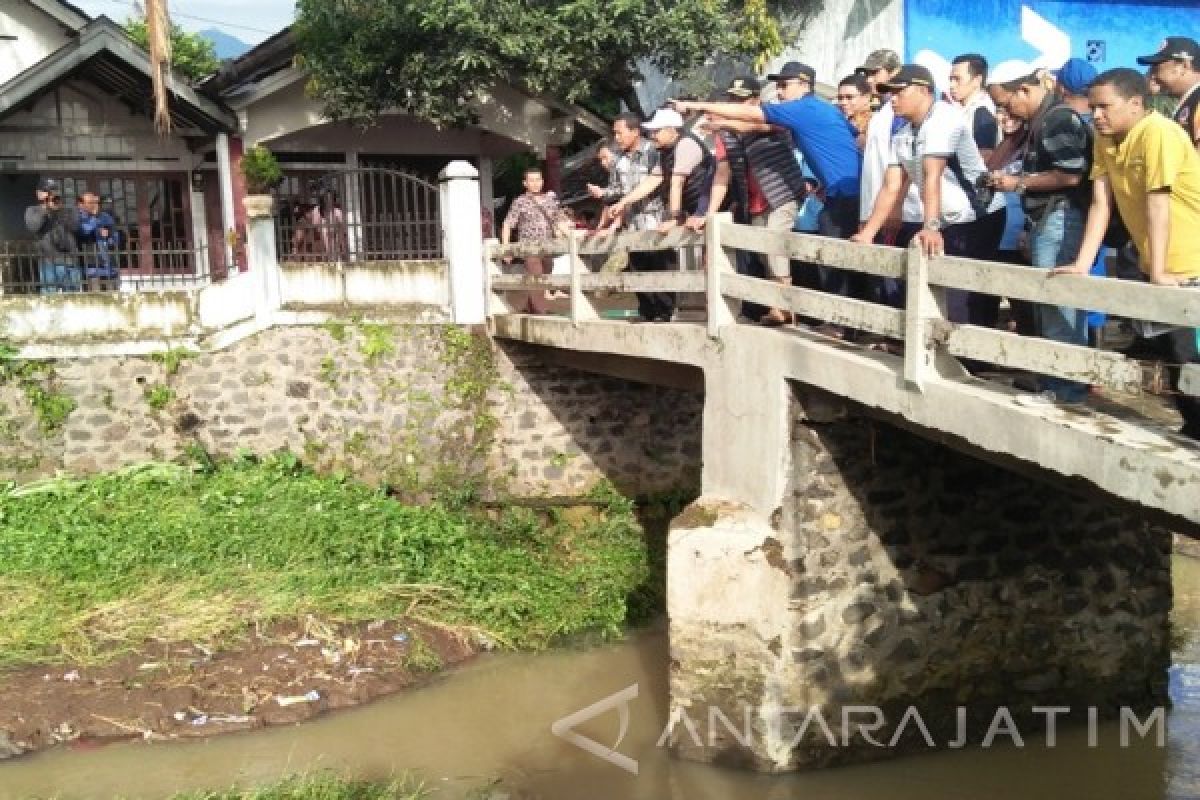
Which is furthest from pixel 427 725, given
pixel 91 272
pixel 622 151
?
pixel 91 272

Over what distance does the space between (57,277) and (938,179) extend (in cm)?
953

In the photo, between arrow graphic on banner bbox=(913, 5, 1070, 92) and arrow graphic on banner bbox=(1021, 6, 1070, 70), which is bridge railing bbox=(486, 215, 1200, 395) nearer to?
arrow graphic on banner bbox=(913, 5, 1070, 92)

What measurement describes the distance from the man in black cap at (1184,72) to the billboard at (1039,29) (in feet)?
31.1

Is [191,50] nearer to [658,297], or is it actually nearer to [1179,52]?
[658,297]

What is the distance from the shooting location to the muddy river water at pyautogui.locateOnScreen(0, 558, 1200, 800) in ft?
24.7

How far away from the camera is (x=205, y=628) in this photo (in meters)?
9.20

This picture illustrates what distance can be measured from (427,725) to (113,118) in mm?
10728

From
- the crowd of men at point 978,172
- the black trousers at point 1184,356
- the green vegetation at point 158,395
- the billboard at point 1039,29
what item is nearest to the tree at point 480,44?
the billboard at point 1039,29

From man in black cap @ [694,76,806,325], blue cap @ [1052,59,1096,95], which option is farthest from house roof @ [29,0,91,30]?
blue cap @ [1052,59,1096,95]

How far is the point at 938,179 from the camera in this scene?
6086 mm

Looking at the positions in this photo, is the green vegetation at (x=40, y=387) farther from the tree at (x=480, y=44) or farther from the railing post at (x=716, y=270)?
the railing post at (x=716, y=270)

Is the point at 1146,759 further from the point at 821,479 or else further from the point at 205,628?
the point at 205,628

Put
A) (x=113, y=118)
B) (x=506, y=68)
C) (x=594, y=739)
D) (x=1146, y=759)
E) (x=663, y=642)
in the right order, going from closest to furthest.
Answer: (x=1146, y=759), (x=594, y=739), (x=663, y=642), (x=506, y=68), (x=113, y=118)

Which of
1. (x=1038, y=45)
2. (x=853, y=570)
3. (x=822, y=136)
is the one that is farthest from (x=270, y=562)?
(x=1038, y=45)
